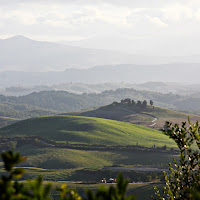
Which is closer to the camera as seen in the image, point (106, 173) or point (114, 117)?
point (106, 173)

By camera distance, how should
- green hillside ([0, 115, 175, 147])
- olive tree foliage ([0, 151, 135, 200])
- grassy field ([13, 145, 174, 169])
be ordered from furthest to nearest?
green hillside ([0, 115, 175, 147])
grassy field ([13, 145, 174, 169])
olive tree foliage ([0, 151, 135, 200])

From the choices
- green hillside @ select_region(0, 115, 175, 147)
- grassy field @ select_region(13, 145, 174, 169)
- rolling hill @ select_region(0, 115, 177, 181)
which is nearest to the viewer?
rolling hill @ select_region(0, 115, 177, 181)

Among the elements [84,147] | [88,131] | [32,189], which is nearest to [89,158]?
[84,147]

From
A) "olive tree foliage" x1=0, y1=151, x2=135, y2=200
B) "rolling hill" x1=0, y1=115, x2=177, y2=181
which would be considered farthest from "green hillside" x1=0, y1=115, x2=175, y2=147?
"olive tree foliage" x1=0, y1=151, x2=135, y2=200

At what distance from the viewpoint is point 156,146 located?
13150 cm

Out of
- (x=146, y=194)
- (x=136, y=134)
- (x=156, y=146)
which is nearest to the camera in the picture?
(x=146, y=194)

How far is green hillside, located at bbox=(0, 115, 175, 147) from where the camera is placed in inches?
5522

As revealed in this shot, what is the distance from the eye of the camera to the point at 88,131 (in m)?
152

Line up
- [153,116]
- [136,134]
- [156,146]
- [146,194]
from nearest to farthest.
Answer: [146,194]
[156,146]
[136,134]
[153,116]

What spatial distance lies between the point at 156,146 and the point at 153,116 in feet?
208

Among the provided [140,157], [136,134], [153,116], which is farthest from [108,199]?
[153,116]

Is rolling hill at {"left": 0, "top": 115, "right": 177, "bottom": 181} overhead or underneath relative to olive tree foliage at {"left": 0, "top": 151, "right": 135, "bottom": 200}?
underneath

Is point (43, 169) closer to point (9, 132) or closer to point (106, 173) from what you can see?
point (106, 173)

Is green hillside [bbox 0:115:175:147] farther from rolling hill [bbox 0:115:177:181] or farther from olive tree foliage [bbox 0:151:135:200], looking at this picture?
olive tree foliage [bbox 0:151:135:200]
